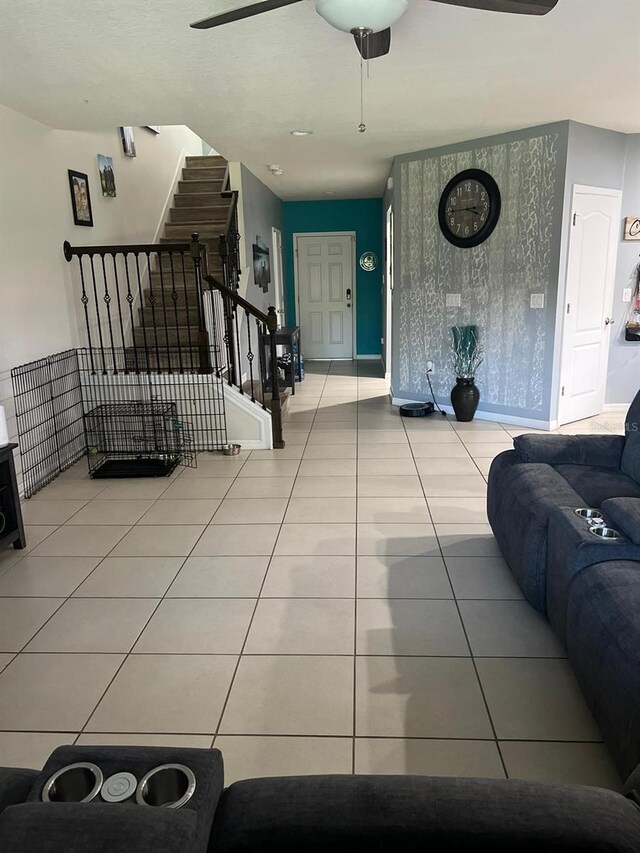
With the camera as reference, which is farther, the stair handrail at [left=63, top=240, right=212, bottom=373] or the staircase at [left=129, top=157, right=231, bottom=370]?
the staircase at [left=129, top=157, right=231, bottom=370]

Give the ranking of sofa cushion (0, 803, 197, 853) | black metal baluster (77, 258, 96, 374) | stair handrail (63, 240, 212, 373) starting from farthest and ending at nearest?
black metal baluster (77, 258, 96, 374), stair handrail (63, 240, 212, 373), sofa cushion (0, 803, 197, 853)

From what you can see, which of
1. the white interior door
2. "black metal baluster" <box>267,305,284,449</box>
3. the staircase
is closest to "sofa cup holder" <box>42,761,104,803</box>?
"black metal baluster" <box>267,305,284,449</box>

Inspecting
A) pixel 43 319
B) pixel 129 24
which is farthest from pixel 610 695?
pixel 43 319

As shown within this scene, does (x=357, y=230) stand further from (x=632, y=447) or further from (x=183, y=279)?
(x=632, y=447)

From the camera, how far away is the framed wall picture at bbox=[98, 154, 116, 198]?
5.60 metres

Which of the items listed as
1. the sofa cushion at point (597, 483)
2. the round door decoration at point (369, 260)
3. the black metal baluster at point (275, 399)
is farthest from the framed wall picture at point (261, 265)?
the sofa cushion at point (597, 483)

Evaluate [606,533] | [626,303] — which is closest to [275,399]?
[606,533]

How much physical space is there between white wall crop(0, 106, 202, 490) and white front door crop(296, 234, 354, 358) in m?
4.51

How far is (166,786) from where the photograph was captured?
3.53ft

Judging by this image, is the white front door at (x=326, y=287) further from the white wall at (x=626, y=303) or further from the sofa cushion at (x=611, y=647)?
the sofa cushion at (x=611, y=647)

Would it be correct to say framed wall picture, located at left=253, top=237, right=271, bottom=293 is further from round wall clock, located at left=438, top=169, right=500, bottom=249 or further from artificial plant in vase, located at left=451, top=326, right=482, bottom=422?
artificial plant in vase, located at left=451, top=326, right=482, bottom=422

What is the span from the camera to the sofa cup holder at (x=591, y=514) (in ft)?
7.64

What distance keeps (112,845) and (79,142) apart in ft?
18.0

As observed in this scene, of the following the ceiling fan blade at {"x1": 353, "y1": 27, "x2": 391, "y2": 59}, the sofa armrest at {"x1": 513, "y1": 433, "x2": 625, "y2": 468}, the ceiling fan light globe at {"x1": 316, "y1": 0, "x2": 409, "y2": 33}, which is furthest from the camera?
the sofa armrest at {"x1": 513, "y1": 433, "x2": 625, "y2": 468}
